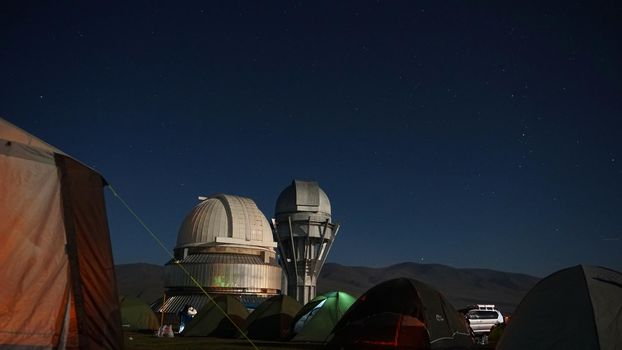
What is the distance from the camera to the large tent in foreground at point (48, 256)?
8.22m

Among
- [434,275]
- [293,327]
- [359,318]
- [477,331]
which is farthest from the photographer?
[434,275]

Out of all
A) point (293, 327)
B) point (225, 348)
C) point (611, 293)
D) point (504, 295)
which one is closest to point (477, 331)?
point (293, 327)

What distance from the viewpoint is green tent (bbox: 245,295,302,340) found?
21.5m

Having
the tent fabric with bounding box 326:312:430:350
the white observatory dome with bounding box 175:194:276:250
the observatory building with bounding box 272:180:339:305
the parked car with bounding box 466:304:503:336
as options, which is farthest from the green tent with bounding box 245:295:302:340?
the observatory building with bounding box 272:180:339:305

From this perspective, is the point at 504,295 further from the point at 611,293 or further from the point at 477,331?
the point at 611,293

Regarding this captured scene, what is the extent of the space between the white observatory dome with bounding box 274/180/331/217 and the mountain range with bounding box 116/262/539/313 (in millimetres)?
91710

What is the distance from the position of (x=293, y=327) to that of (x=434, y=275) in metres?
163

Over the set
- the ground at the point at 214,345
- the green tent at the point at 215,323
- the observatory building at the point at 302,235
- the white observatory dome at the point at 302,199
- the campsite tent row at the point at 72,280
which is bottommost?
the ground at the point at 214,345

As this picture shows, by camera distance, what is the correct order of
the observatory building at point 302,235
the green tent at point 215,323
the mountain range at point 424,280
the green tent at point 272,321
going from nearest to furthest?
the green tent at point 272,321, the green tent at point 215,323, the observatory building at point 302,235, the mountain range at point 424,280

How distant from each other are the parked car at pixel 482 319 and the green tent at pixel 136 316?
1570 centimetres

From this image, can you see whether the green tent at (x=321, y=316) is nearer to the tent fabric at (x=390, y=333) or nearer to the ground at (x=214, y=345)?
the ground at (x=214, y=345)

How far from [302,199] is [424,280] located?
131131mm

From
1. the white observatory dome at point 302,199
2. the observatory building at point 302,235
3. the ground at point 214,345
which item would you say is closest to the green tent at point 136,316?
the ground at point 214,345

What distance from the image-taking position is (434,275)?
577 feet
